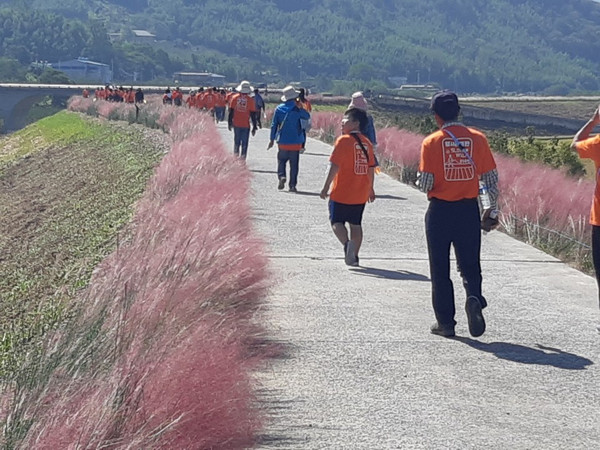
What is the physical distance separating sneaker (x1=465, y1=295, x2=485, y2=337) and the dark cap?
1.25 metres

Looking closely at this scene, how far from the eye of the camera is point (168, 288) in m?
6.81

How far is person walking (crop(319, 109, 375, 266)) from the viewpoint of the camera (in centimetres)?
1163

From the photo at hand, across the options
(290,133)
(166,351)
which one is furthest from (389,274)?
(290,133)

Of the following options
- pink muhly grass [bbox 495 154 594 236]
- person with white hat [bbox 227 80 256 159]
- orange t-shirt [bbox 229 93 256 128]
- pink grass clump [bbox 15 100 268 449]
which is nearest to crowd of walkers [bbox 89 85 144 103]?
person with white hat [bbox 227 80 256 159]

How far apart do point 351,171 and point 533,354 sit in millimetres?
3785

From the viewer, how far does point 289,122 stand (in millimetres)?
18234

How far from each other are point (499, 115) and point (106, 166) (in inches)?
2104

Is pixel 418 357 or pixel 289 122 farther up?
pixel 418 357

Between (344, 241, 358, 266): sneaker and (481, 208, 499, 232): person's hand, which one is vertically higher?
(481, 208, 499, 232): person's hand

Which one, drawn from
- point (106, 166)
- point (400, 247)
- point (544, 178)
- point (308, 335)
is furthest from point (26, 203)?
point (308, 335)

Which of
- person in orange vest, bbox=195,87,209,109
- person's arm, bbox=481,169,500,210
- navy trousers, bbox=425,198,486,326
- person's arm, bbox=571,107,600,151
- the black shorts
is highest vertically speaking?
person's arm, bbox=571,107,600,151

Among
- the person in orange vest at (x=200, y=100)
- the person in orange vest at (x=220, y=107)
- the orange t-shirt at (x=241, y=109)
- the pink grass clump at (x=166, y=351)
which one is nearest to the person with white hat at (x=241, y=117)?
the orange t-shirt at (x=241, y=109)

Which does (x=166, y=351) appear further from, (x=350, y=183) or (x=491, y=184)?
(x=350, y=183)

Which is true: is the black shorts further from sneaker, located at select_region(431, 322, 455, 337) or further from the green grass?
sneaker, located at select_region(431, 322, 455, 337)
